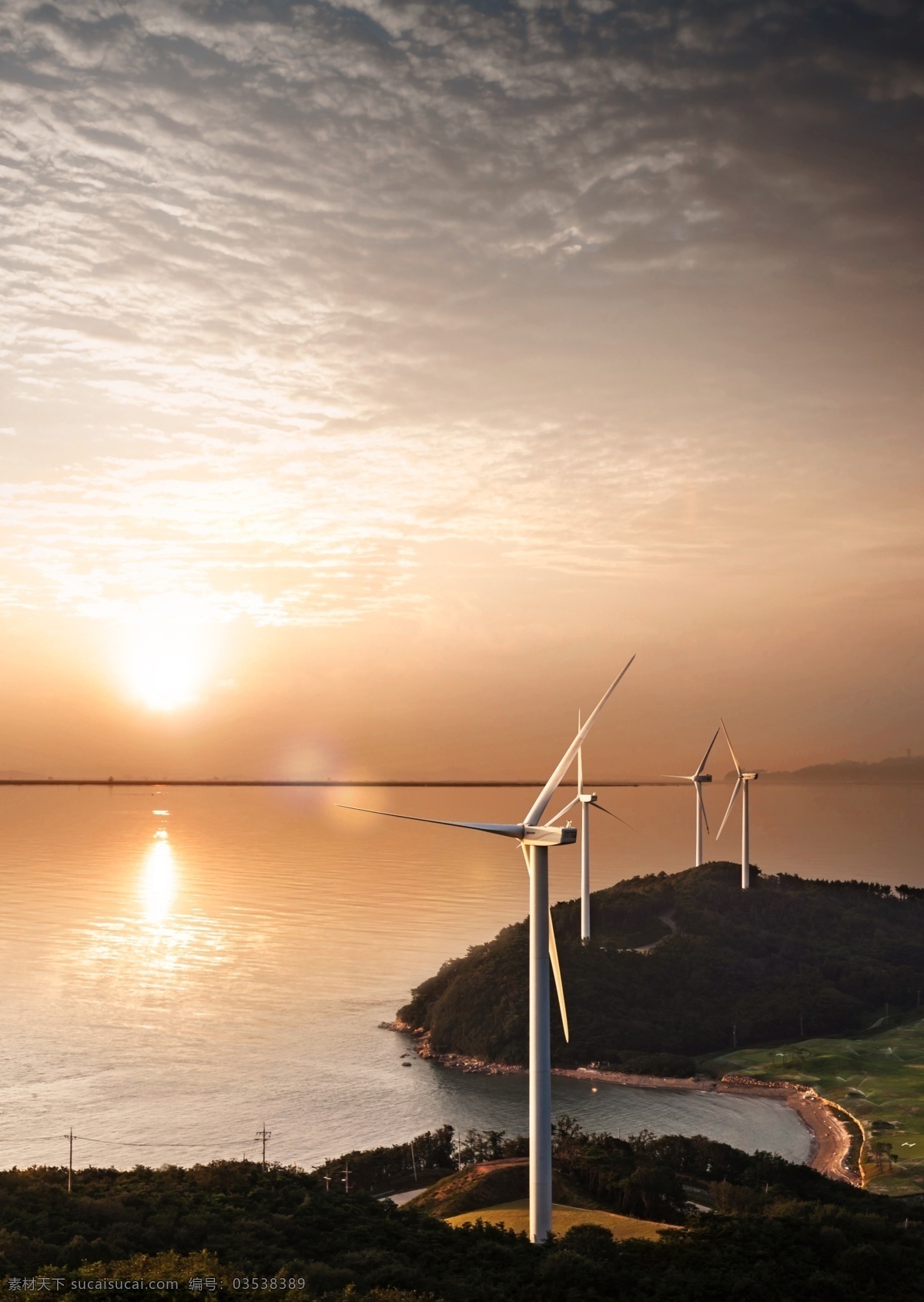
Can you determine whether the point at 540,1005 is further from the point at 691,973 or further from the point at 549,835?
the point at 691,973

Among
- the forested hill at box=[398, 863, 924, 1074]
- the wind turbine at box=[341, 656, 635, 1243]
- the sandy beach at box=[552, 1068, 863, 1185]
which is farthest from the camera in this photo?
the forested hill at box=[398, 863, 924, 1074]

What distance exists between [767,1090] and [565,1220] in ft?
205

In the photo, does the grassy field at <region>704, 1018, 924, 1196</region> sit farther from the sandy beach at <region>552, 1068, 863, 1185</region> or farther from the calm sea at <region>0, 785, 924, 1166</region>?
the calm sea at <region>0, 785, 924, 1166</region>

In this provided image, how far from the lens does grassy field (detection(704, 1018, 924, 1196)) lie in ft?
271

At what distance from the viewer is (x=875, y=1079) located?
348 ft

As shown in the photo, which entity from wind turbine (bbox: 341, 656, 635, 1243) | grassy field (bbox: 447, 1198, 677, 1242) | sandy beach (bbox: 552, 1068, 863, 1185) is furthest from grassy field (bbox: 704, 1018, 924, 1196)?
wind turbine (bbox: 341, 656, 635, 1243)

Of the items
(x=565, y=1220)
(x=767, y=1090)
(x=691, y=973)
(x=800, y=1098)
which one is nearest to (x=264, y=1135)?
(x=565, y=1220)

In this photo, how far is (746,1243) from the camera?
45.9m

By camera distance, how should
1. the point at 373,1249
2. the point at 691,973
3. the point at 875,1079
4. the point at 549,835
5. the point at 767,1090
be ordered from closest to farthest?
the point at 373,1249 → the point at 549,835 → the point at 875,1079 → the point at 767,1090 → the point at 691,973

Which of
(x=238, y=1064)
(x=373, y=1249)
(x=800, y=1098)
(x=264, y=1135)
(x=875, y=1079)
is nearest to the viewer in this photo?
(x=373, y=1249)

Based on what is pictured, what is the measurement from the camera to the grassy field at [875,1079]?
8256 centimetres

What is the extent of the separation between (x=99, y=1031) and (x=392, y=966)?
48.5 meters

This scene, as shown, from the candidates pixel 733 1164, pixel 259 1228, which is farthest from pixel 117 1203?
pixel 733 1164

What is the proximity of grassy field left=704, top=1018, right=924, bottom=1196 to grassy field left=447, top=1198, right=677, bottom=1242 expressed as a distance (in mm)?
33923
